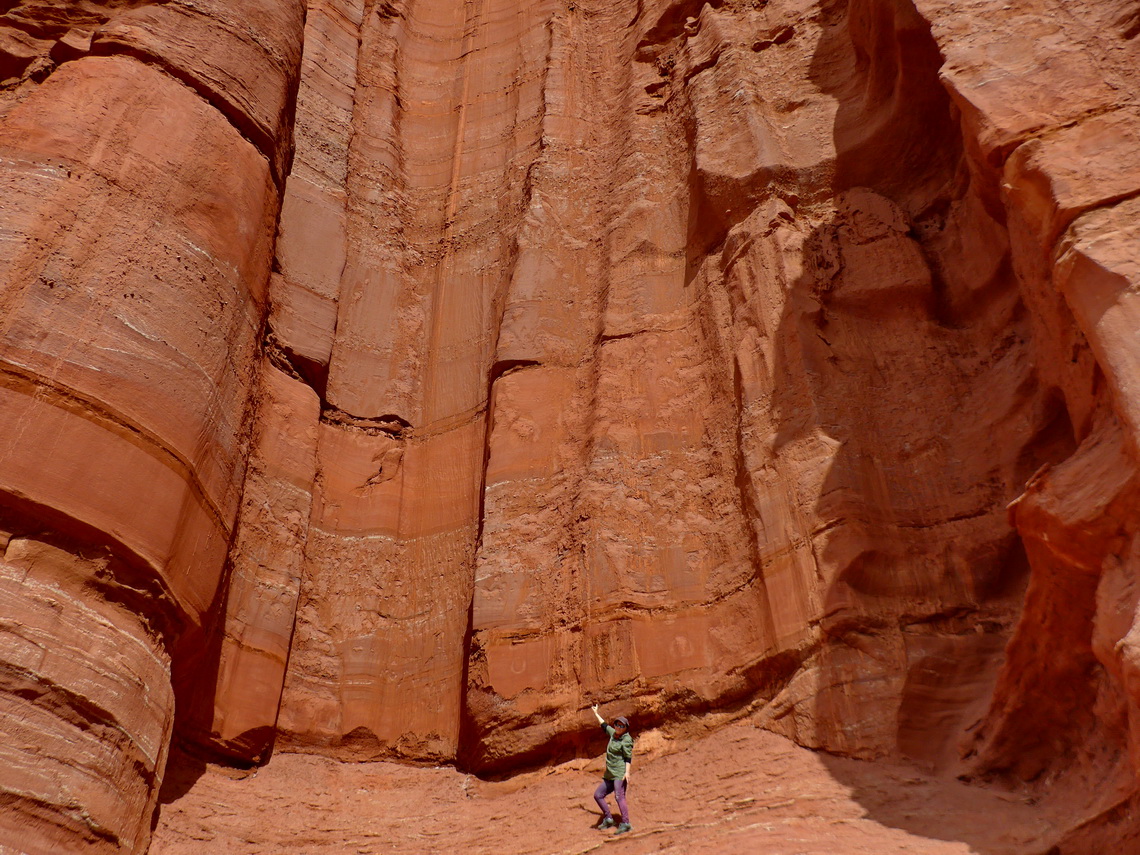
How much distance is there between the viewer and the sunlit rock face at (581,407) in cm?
610

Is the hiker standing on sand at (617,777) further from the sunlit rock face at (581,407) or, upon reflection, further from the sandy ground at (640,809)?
the sunlit rock face at (581,407)

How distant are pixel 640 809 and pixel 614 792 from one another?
23 cm

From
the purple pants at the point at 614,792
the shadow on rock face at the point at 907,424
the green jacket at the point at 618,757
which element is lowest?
the purple pants at the point at 614,792

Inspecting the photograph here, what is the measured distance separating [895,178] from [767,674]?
15.4 ft

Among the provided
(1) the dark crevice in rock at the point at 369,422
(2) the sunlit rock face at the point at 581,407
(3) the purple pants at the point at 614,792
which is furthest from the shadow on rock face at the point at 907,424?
(1) the dark crevice in rock at the point at 369,422

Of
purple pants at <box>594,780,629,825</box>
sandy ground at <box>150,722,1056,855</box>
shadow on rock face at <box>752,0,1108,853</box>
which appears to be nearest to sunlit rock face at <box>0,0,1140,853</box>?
shadow on rock face at <box>752,0,1108,853</box>

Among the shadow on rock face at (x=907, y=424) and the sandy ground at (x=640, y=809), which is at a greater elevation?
the shadow on rock face at (x=907, y=424)

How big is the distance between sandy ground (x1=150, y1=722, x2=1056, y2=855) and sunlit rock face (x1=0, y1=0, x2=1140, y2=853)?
0.25 m

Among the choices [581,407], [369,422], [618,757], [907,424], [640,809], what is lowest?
[640,809]

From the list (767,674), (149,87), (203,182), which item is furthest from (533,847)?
(149,87)

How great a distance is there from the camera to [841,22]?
10.9 m

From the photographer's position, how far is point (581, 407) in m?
9.46

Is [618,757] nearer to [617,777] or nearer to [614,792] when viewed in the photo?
[617,777]

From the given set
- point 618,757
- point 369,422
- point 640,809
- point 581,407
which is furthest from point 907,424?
point 369,422
